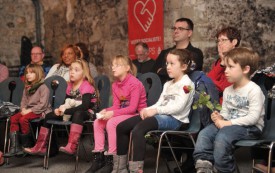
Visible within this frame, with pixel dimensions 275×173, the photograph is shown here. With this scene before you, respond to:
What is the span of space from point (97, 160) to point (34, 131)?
54.9 inches

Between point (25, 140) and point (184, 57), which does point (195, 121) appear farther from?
point (25, 140)

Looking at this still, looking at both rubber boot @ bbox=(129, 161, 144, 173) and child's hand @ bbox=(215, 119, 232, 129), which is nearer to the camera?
child's hand @ bbox=(215, 119, 232, 129)

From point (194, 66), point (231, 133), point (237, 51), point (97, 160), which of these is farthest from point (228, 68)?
point (97, 160)

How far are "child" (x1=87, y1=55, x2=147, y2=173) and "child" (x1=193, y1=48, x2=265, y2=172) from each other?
3.23 ft

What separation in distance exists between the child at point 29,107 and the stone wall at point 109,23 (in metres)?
2.25

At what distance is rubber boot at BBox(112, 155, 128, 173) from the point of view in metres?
4.50

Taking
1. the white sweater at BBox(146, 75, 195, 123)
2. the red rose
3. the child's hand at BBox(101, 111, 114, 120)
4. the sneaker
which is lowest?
the sneaker

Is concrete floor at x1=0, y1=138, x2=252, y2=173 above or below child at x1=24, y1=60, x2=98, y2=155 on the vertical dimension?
below

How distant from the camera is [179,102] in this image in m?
4.36

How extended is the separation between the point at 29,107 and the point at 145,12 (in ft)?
8.98

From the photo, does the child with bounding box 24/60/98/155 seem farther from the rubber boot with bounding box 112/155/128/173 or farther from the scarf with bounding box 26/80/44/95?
the rubber boot with bounding box 112/155/128/173

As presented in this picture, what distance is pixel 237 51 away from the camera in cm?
393

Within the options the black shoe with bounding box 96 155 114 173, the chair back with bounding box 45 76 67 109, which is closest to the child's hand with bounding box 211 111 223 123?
the black shoe with bounding box 96 155 114 173

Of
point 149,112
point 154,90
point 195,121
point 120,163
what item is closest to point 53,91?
point 154,90
